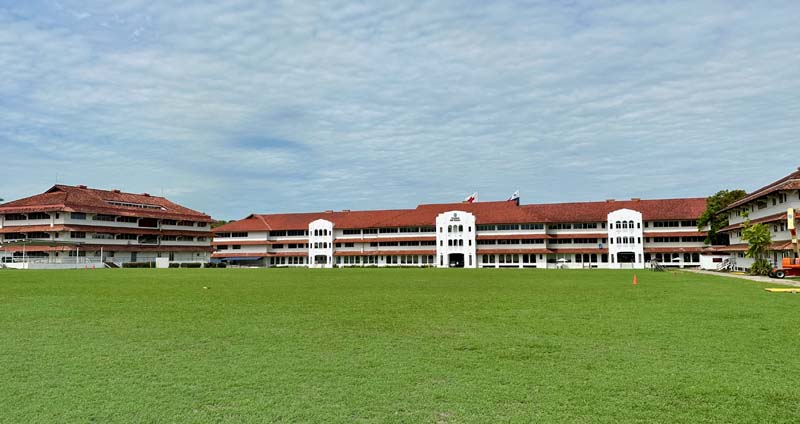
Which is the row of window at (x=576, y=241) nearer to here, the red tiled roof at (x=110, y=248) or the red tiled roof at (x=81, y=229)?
the red tiled roof at (x=110, y=248)

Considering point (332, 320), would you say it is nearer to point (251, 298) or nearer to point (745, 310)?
point (251, 298)

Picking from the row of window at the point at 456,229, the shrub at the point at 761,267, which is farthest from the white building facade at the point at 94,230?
the shrub at the point at 761,267

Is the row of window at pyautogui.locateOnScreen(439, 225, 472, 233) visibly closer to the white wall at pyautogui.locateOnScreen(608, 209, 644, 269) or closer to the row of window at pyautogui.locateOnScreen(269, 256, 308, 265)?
the white wall at pyautogui.locateOnScreen(608, 209, 644, 269)

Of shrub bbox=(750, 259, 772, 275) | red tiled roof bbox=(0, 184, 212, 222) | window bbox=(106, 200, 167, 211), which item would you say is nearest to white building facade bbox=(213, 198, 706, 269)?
red tiled roof bbox=(0, 184, 212, 222)

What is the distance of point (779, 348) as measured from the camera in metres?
10.0

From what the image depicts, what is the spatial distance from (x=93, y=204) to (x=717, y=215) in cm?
7147

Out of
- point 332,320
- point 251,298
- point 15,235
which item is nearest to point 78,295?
point 251,298

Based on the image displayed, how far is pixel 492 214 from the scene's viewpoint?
255 ft

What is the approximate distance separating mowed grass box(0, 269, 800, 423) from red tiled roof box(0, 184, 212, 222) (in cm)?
6432

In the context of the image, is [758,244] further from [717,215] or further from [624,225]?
[624,225]

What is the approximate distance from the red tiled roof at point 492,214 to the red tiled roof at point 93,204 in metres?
8.11

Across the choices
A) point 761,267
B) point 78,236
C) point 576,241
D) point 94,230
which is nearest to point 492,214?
point 576,241

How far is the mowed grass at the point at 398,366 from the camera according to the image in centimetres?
640

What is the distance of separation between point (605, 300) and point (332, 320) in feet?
32.9
